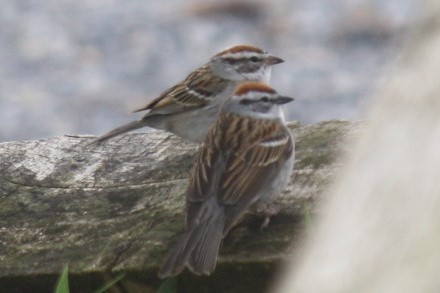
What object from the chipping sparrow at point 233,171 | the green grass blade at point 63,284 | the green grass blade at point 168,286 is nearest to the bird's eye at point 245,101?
the chipping sparrow at point 233,171

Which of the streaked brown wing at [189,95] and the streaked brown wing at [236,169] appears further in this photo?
the streaked brown wing at [189,95]

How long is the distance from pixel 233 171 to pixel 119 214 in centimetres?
73

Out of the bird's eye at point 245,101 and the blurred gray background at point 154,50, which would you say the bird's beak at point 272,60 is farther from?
the blurred gray background at point 154,50

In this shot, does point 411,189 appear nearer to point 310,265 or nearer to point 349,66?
point 310,265

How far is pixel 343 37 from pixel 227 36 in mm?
925

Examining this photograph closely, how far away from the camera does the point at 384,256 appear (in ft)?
6.07

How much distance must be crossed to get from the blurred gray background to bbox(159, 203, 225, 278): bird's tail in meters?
5.17

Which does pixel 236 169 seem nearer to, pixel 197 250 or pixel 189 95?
pixel 197 250

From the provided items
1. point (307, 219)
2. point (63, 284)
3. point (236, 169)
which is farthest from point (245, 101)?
point (63, 284)

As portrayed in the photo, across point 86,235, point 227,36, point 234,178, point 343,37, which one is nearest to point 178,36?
point 227,36

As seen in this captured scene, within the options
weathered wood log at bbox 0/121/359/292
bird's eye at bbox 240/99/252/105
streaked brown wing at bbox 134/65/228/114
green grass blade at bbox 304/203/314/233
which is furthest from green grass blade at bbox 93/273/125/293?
streaked brown wing at bbox 134/65/228/114

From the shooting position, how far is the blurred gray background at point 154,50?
9.63 meters

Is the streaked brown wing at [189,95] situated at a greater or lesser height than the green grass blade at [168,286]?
lesser

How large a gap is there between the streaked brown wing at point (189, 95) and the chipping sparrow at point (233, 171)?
117cm
